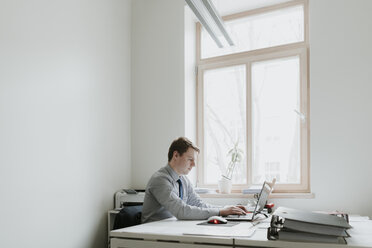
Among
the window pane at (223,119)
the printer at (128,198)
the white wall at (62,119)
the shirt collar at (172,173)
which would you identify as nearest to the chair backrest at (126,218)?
the shirt collar at (172,173)

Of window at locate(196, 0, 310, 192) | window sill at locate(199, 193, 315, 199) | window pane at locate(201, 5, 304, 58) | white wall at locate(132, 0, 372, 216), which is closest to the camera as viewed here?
white wall at locate(132, 0, 372, 216)

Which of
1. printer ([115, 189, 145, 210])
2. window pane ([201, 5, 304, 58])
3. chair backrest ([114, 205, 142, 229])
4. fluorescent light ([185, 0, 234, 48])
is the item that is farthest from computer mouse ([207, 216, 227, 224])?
window pane ([201, 5, 304, 58])

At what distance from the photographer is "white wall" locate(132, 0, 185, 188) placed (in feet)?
12.9

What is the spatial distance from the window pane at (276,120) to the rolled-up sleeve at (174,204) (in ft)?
4.49

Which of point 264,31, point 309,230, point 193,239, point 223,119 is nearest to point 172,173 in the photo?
point 193,239

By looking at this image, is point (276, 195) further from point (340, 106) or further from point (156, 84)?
point (156, 84)

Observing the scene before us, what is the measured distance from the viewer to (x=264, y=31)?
3.88 metres

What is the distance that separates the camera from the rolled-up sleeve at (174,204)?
2357 millimetres

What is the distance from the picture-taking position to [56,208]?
3062 millimetres

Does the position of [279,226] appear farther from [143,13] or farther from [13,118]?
[143,13]

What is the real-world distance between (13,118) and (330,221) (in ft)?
7.09

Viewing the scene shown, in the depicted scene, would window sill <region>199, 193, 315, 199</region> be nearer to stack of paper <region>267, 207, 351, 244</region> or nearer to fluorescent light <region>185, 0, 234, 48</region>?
fluorescent light <region>185, 0, 234, 48</region>

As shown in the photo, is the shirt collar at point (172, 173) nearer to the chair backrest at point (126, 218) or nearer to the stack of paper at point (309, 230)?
the chair backrest at point (126, 218)

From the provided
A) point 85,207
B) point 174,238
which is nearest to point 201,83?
point 85,207
